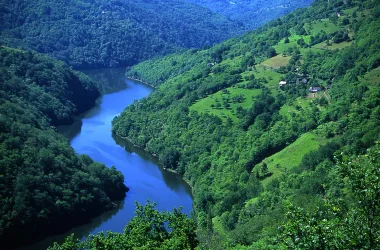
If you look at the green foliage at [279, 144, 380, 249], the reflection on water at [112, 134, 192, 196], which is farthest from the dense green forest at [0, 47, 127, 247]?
the green foliage at [279, 144, 380, 249]

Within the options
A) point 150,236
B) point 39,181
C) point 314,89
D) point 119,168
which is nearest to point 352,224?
point 150,236

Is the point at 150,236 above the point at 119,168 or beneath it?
above

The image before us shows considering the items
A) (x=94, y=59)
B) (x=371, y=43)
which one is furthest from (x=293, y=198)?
(x=94, y=59)

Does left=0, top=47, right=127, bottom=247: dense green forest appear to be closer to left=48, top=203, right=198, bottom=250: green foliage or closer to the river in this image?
the river

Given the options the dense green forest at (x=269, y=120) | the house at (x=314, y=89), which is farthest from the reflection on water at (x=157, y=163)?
the house at (x=314, y=89)

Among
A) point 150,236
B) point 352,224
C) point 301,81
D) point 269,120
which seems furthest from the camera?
point 301,81

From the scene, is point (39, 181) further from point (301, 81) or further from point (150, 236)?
point (301, 81)

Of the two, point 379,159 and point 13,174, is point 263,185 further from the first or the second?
point 379,159
